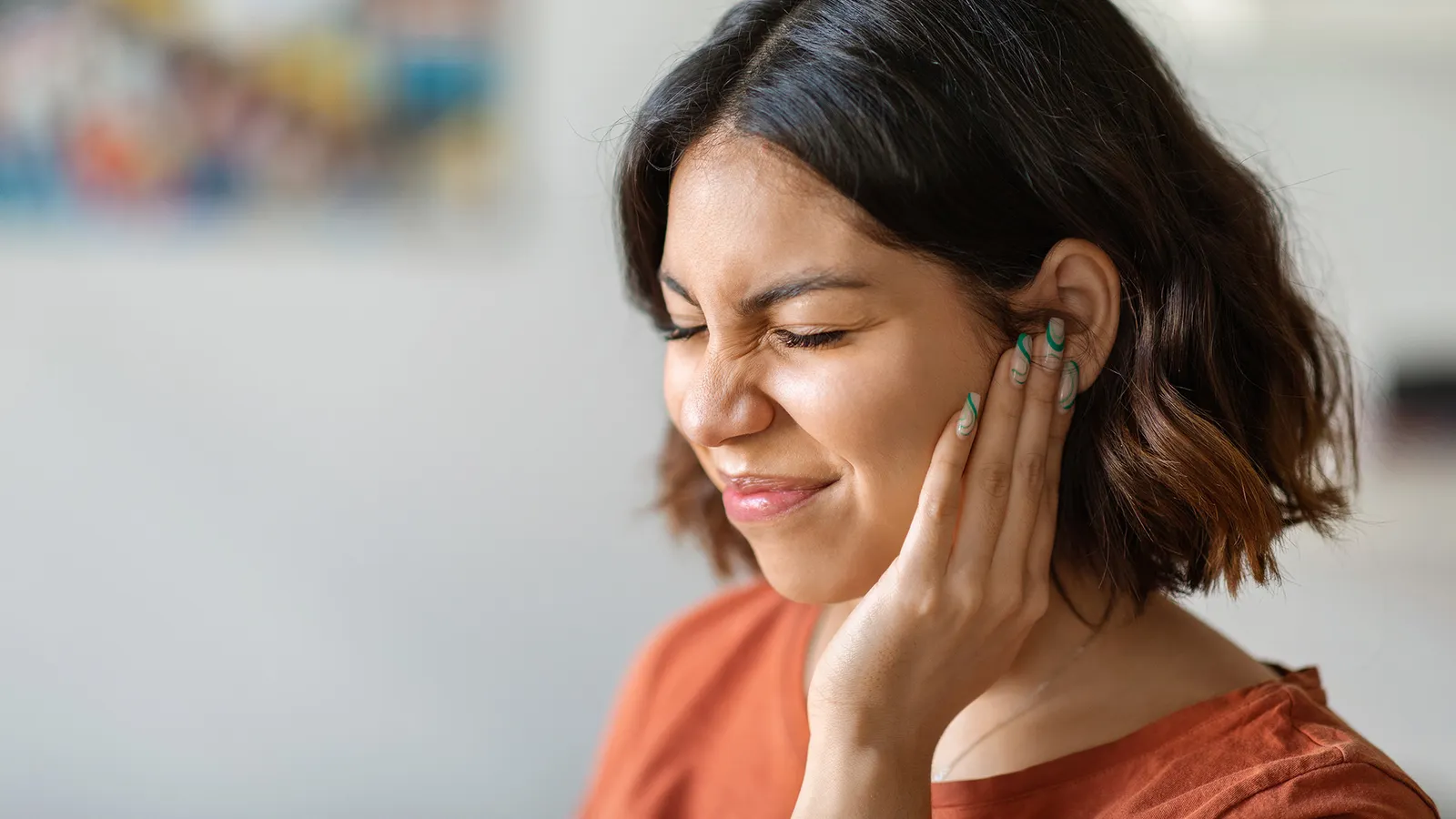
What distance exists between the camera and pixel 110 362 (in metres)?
2.50

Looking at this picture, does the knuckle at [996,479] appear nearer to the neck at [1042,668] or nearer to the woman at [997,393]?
the woman at [997,393]

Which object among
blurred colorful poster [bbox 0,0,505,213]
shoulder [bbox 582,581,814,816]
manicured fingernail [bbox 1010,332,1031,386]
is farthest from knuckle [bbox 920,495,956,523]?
blurred colorful poster [bbox 0,0,505,213]

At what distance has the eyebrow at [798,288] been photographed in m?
0.88

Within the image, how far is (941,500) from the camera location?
0.95 metres

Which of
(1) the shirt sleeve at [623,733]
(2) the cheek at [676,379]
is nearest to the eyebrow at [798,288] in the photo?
(2) the cheek at [676,379]

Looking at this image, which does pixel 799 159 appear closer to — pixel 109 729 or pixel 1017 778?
pixel 1017 778

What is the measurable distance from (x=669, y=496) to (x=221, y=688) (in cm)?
163

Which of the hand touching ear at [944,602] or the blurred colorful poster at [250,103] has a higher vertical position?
the blurred colorful poster at [250,103]

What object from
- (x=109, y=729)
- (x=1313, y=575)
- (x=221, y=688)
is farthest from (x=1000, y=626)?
(x=109, y=729)

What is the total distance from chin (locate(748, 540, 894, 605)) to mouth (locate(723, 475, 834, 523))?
1.0 inches

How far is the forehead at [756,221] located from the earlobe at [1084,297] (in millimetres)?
143

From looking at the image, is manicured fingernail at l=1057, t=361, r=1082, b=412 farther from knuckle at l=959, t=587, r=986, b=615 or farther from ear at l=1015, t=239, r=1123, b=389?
knuckle at l=959, t=587, r=986, b=615

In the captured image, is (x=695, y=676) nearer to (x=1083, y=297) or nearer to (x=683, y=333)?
(x=683, y=333)

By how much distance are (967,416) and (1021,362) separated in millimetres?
60
